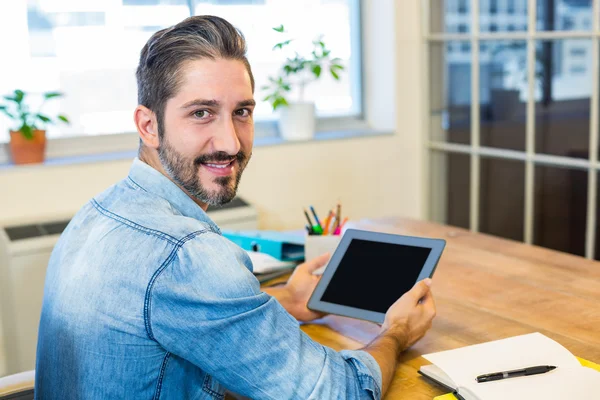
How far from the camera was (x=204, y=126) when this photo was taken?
4.46 feet

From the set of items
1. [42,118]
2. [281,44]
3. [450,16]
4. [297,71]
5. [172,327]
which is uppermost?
[450,16]

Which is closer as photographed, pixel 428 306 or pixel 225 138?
pixel 225 138

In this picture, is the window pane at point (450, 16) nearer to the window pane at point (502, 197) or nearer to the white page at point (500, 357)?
the window pane at point (502, 197)

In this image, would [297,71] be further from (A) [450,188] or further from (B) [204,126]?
(B) [204,126]

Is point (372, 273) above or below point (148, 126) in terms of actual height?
below

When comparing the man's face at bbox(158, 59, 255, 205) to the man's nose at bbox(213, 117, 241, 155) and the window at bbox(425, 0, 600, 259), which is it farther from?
the window at bbox(425, 0, 600, 259)

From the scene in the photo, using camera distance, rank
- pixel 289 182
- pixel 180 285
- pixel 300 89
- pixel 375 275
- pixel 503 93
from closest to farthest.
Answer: pixel 180 285 < pixel 375 275 < pixel 503 93 < pixel 289 182 < pixel 300 89

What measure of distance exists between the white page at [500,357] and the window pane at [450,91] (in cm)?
203

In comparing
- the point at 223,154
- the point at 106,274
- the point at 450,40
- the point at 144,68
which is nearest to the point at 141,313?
the point at 106,274

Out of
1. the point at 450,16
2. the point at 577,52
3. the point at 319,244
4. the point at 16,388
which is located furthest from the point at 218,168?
the point at 450,16

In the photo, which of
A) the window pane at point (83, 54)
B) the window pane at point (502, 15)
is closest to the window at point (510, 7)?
the window pane at point (502, 15)

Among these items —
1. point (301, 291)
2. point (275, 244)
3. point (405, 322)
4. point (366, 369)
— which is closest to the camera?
point (366, 369)

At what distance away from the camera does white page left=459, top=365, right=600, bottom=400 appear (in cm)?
122

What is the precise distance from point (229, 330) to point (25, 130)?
1.95 m
